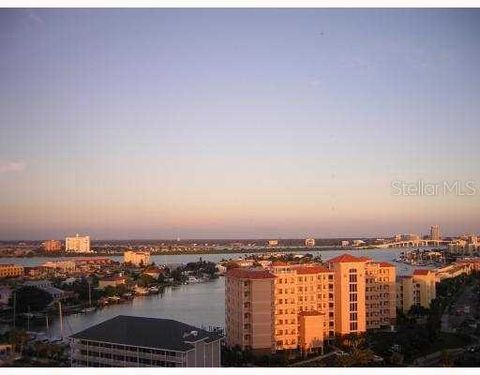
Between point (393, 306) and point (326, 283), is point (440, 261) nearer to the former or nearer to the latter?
point (393, 306)

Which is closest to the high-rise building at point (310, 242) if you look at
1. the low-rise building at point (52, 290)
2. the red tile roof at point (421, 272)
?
the red tile roof at point (421, 272)

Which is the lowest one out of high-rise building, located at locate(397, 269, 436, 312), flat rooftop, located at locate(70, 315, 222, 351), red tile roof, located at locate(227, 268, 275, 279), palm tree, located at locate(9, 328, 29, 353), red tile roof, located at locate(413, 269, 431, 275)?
palm tree, located at locate(9, 328, 29, 353)

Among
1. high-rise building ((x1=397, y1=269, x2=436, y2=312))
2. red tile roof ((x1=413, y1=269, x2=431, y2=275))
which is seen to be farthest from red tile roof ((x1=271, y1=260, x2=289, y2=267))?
red tile roof ((x1=413, y1=269, x2=431, y2=275))

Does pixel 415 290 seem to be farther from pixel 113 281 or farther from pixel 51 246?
pixel 51 246

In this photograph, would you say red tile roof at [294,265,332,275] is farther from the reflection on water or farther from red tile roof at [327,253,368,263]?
the reflection on water

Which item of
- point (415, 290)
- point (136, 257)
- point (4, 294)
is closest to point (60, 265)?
point (4, 294)

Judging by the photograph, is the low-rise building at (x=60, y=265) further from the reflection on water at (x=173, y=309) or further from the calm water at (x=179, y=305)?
the reflection on water at (x=173, y=309)
